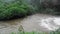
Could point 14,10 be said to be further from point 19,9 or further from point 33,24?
point 33,24

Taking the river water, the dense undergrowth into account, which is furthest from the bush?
the river water

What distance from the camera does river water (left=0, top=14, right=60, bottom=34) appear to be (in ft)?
22.7

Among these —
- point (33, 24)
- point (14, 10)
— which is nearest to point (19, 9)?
point (14, 10)

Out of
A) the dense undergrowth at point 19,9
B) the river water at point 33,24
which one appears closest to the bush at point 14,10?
the dense undergrowth at point 19,9

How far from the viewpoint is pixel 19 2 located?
908 cm

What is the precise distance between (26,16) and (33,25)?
5.19 ft

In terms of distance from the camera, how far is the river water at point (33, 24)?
6918 mm

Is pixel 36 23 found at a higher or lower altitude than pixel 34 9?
lower

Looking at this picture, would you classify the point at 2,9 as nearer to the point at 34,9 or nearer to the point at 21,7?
the point at 21,7

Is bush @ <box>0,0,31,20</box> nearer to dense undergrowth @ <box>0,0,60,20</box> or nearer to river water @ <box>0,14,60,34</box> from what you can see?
dense undergrowth @ <box>0,0,60,20</box>

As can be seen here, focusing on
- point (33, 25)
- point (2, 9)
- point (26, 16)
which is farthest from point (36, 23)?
point (2, 9)

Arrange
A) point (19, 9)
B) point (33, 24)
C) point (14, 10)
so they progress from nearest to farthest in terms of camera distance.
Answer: point (33, 24) < point (14, 10) < point (19, 9)

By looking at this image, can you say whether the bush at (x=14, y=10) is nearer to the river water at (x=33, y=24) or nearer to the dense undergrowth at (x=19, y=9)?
the dense undergrowth at (x=19, y=9)

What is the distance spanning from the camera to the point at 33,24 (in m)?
7.60
